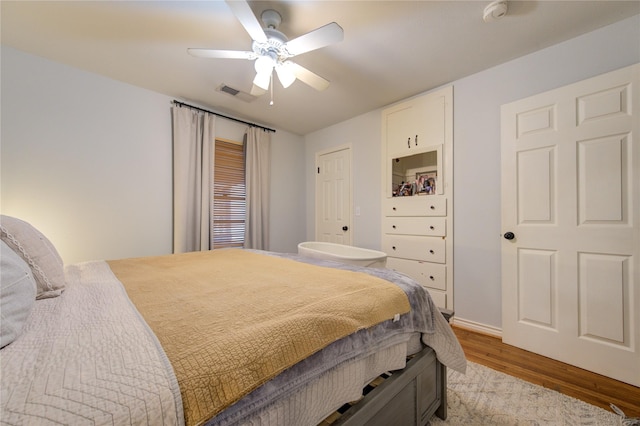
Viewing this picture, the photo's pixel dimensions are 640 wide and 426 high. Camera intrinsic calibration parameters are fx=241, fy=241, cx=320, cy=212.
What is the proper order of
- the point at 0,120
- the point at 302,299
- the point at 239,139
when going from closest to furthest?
the point at 302,299, the point at 0,120, the point at 239,139

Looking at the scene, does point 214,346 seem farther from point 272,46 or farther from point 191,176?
point 191,176

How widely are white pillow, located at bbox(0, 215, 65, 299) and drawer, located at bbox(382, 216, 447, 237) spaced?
2784 mm

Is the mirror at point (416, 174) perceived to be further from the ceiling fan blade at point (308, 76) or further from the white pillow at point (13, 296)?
the white pillow at point (13, 296)

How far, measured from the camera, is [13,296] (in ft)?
2.04

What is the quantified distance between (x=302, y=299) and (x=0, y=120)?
118 inches

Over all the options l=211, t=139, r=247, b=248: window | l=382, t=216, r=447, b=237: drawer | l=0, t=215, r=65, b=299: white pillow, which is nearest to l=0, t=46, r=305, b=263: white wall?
l=211, t=139, r=247, b=248: window

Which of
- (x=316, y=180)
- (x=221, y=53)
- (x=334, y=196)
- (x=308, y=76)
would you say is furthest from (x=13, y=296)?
(x=316, y=180)

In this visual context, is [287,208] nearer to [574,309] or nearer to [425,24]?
[425,24]

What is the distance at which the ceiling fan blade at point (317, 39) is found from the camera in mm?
1399

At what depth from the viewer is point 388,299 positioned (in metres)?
1.02

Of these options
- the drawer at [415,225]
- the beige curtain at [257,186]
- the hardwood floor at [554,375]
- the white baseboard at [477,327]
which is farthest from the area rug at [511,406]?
the beige curtain at [257,186]

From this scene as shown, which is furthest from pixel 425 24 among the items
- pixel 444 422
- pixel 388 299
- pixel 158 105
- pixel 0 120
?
pixel 0 120

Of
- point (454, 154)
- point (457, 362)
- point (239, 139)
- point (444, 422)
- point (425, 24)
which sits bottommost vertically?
point (444, 422)

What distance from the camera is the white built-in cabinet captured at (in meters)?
2.52
